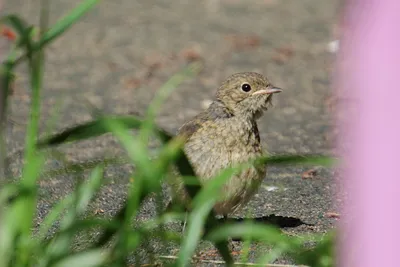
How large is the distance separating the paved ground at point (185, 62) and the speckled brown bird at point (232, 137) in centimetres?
50

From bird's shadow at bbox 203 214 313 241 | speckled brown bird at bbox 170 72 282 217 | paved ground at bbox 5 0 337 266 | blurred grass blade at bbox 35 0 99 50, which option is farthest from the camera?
paved ground at bbox 5 0 337 266

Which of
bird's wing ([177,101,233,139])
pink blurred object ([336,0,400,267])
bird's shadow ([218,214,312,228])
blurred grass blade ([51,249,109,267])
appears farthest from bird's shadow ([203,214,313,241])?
pink blurred object ([336,0,400,267])

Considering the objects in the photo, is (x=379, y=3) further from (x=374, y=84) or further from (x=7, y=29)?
(x=7, y=29)

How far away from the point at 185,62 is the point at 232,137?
4.08 meters

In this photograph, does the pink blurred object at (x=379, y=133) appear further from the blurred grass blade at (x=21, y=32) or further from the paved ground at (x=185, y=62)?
the paved ground at (x=185, y=62)

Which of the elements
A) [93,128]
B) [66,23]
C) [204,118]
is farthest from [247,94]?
[93,128]

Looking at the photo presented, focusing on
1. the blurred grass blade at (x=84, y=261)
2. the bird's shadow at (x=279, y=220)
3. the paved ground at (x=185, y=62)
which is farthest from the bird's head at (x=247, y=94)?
the blurred grass blade at (x=84, y=261)

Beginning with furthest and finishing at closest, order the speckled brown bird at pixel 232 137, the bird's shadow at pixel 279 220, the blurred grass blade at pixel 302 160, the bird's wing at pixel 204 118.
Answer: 1. the bird's wing at pixel 204 118
2. the bird's shadow at pixel 279 220
3. the speckled brown bird at pixel 232 137
4. the blurred grass blade at pixel 302 160

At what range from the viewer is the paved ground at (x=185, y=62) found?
22.9ft

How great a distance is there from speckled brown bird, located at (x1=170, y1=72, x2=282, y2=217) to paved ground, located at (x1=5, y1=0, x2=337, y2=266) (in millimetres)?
501

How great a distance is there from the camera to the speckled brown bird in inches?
211

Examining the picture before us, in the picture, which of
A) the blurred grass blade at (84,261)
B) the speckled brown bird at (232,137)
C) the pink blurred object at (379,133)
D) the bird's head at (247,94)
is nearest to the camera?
the pink blurred object at (379,133)

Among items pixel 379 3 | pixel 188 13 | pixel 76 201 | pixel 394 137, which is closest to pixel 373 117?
pixel 394 137

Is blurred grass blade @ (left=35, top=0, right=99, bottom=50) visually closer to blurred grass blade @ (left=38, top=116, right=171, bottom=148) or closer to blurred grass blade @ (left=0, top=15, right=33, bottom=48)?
blurred grass blade @ (left=0, top=15, right=33, bottom=48)
